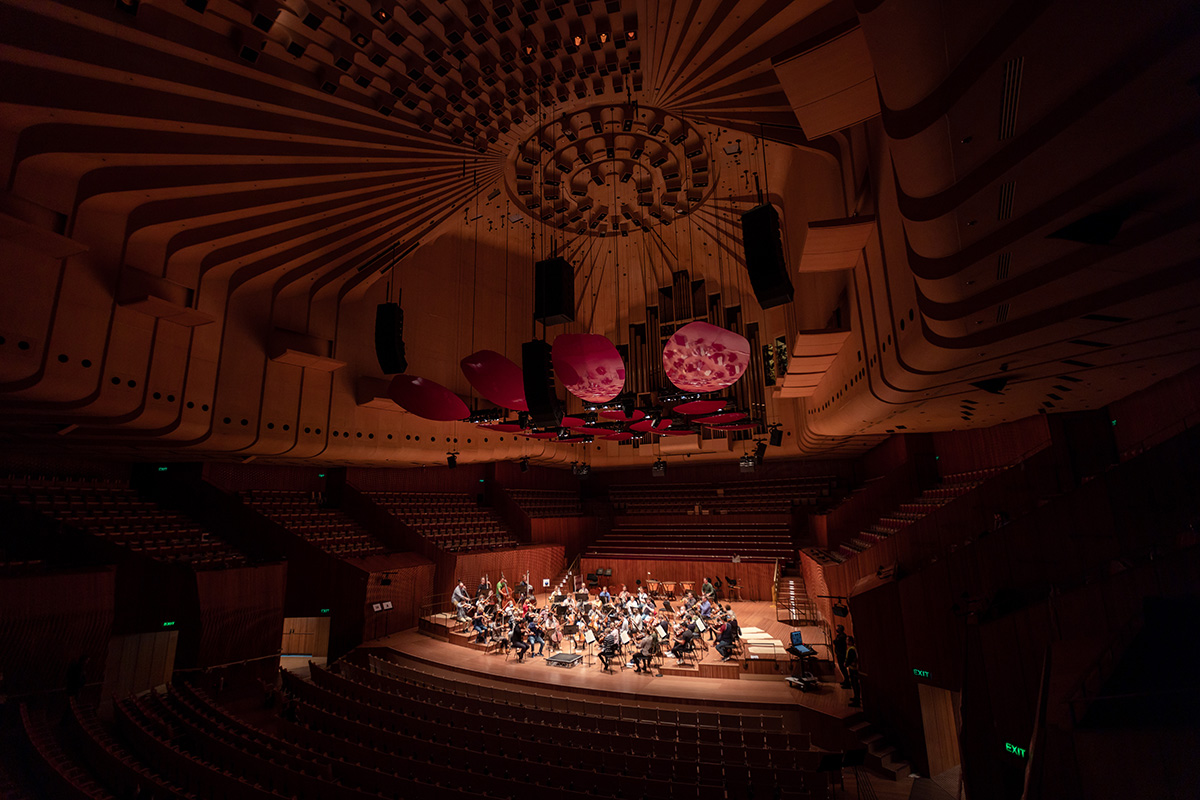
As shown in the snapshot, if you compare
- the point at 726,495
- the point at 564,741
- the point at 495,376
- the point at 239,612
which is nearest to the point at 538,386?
the point at 495,376

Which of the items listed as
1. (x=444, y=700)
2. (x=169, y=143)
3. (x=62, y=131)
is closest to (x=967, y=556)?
(x=444, y=700)

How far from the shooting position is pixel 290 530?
12055 millimetres

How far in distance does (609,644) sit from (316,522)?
27.9 feet

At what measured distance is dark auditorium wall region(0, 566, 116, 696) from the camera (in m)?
7.70

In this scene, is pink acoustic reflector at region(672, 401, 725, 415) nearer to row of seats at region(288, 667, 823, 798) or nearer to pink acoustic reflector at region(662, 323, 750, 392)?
pink acoustic reflector at region(662, 323, 750, 392)

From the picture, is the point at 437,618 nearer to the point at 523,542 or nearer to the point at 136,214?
the point at 523,542

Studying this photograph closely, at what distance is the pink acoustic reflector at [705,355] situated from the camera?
17.2 ft

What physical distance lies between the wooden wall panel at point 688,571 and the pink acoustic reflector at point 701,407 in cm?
781

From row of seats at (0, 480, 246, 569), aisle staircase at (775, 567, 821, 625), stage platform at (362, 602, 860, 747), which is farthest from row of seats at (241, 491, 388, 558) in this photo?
aisle staircase at (775, 567, 821, 625)

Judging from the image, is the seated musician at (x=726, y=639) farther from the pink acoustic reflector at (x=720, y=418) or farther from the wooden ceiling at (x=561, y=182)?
the wooden ceiling at (x=561, y=182)

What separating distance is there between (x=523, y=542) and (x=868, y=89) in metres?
15.0

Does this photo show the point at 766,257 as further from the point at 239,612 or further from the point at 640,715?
the point at 239,612

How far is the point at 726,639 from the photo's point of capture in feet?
29.2

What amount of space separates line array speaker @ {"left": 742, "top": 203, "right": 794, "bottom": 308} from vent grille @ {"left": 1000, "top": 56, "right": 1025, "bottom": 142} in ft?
8.78
